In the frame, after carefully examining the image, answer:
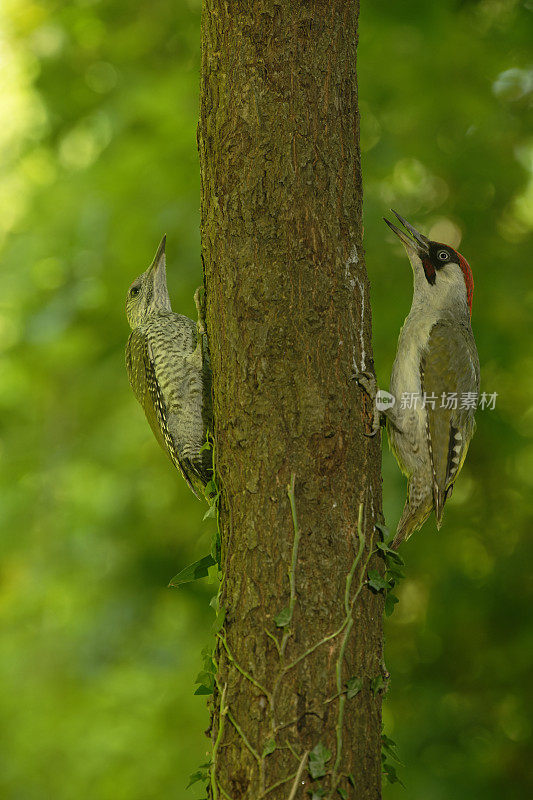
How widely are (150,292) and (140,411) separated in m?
1.55

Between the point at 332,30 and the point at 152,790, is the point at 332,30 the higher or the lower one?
the higher one

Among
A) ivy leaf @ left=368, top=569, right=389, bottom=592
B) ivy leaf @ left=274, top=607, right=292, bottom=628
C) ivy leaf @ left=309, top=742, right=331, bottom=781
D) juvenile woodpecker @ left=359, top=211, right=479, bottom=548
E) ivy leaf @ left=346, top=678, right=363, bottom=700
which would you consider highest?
juvenile woodpecker @ left=359, top=211, right=479, bottom=548

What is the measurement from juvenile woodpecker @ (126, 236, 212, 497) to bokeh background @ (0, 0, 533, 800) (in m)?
0.40

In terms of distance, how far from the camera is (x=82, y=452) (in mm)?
5047

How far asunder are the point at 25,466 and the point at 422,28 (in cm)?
362

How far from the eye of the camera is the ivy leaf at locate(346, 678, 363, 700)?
1831 millimetres

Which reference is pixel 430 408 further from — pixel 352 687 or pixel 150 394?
pixel 352 687

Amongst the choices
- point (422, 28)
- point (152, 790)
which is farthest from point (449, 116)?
point (152, 790)

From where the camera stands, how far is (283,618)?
1827 mm

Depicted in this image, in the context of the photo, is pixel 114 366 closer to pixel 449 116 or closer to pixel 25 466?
pixel 25 466

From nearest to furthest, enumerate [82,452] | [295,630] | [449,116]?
[295,630], [449,116], [82,452]

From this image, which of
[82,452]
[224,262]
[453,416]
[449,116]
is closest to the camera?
Result: [224,262]

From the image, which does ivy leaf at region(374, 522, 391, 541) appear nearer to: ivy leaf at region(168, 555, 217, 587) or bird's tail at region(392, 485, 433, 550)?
ivy leaf at region(168, 555, 217, 587)

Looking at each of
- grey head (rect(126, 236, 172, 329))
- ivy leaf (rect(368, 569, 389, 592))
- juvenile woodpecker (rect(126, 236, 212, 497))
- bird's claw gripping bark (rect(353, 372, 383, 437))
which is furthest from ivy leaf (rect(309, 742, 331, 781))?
grey head (rect(126, 236, 172, 329))
